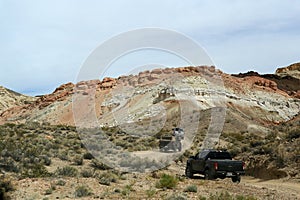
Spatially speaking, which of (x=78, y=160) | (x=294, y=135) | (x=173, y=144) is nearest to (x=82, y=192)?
(x=78, y=160)

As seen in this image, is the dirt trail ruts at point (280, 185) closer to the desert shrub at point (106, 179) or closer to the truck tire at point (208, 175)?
the truck tire at point (208, 175)

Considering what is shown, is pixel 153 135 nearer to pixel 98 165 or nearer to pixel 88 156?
pixel 88 156

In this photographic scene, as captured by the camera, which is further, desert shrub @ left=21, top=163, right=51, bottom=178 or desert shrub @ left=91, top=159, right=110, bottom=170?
desert shrub @ left=91, top=159, right=110, bottom=170

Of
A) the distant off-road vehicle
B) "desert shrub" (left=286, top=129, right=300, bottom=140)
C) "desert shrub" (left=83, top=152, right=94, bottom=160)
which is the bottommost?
"desert shrub" (left=83, top=152, right=94, bottom=160)

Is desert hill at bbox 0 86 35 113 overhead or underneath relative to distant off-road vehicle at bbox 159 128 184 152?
overhead

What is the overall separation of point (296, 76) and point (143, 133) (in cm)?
7008

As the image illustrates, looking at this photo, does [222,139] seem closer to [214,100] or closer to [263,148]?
[263,148]

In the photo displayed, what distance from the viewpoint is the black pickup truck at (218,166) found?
816 inches

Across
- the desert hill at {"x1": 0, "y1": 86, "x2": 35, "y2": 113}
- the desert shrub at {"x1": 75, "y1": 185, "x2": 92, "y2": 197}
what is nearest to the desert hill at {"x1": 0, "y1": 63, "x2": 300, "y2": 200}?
the desert shrub at {"x1": 75, "y1": 185, "x2": 92, "y2": 197}

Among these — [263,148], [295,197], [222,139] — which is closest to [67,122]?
[222,139]

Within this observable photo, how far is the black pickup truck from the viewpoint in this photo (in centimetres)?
2072

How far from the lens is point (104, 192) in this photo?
50.1 ft

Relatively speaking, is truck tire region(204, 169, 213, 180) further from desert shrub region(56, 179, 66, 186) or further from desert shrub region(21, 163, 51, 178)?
desert shrub region(56, 179, 66, 186)

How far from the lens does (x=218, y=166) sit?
2069 cm
